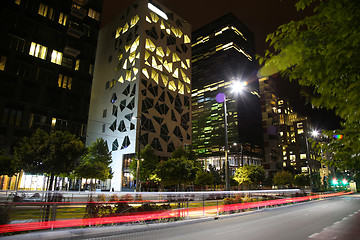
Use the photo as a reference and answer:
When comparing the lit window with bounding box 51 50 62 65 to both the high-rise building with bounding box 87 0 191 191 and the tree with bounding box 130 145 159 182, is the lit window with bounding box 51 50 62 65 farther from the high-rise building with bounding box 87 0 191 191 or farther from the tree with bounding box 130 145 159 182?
the tree with bounding box 130 145 159 182

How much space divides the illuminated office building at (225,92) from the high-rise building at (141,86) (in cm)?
5269

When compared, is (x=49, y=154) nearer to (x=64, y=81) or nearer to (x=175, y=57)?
(x=64, y=81)

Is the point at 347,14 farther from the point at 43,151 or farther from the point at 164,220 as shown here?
the point at 43,151

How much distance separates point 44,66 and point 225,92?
99712mm

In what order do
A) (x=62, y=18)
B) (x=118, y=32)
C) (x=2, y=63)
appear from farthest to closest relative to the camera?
(x=118, y=32) → (x=62, y=18) → (x=2, y=63)

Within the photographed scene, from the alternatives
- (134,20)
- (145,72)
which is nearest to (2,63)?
(145,72)

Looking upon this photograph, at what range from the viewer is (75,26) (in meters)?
49.3

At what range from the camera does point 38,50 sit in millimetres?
44125

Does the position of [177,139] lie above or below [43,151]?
above

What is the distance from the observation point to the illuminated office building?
119 m

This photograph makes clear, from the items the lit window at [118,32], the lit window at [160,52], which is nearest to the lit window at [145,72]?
the lit window at [160,52]

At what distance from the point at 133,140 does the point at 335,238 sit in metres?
49.0

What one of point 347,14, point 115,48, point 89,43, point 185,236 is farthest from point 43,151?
point 115,48

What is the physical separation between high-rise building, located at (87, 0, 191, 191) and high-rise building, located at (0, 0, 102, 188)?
12.4 meters
